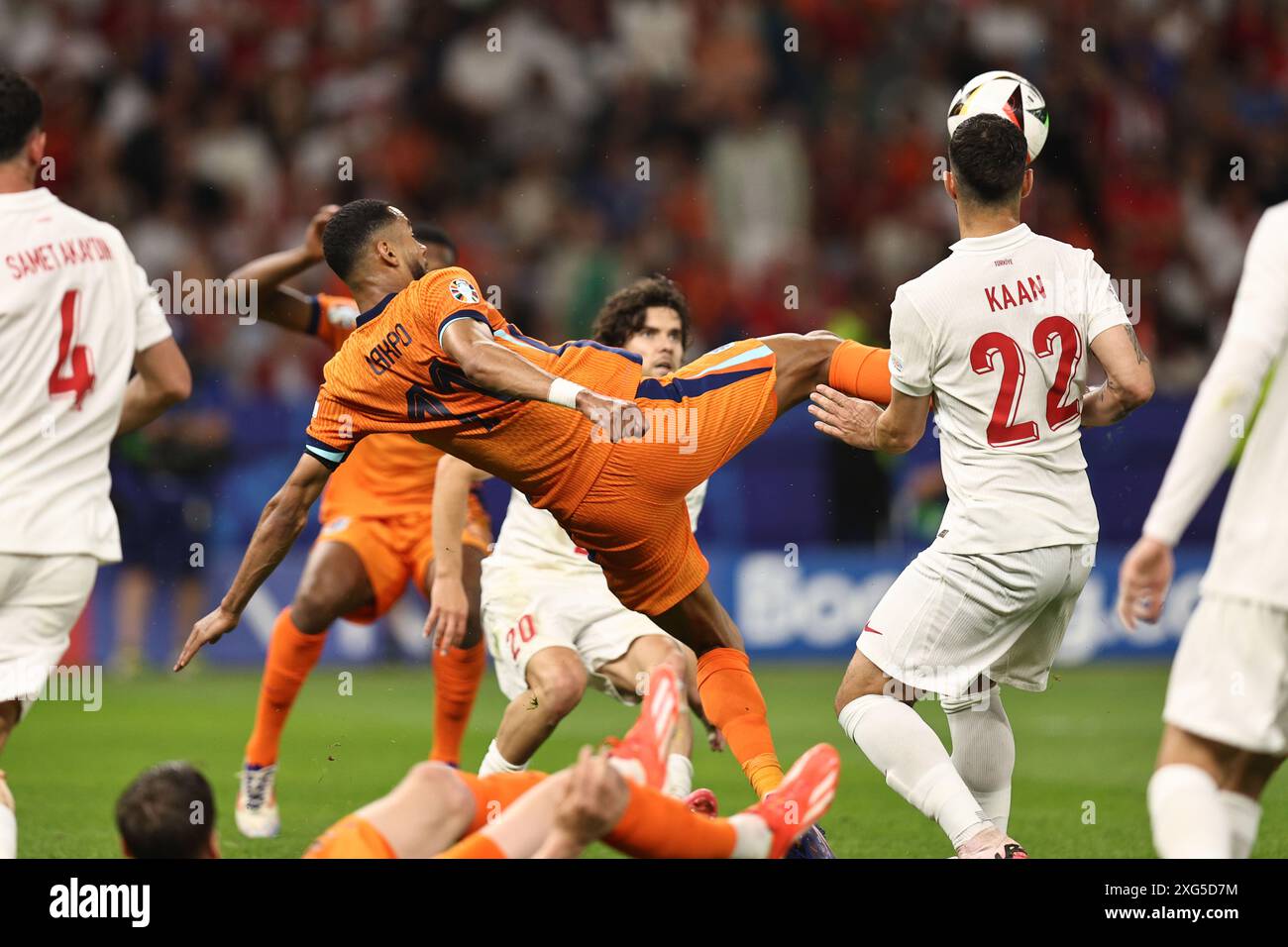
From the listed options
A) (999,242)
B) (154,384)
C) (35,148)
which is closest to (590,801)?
(154,384)

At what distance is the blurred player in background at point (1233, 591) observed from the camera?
3.51m

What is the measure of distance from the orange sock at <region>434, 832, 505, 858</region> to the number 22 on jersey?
2.02m

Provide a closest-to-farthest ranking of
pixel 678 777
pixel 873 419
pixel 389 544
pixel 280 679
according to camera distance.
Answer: pixel 873 419 → pixel 678 777 → pixel 280 679 → pixel 389 544

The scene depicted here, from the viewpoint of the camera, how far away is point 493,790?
4.36 meters

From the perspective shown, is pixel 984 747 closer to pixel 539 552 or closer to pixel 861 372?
pixel 861 372

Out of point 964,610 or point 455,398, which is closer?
point 964,610

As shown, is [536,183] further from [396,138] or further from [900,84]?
[900,84]

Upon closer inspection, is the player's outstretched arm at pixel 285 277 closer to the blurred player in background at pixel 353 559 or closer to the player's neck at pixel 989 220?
the blurred player in background at pixel 353 559

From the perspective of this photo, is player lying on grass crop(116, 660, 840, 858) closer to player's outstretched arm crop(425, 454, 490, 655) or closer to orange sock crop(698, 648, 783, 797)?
orange sock crop(698, 648, 783, 797)

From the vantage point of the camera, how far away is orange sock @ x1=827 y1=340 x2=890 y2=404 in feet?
17.5

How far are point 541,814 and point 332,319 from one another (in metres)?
3.64

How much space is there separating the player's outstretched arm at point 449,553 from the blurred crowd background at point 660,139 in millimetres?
7008

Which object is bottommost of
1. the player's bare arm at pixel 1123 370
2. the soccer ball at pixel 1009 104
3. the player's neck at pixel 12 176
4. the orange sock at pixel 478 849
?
the orange sock at pixel 478 849

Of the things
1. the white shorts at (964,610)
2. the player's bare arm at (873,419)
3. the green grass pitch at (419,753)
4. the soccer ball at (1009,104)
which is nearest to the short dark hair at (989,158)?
the soccer ball at (1009,104)
